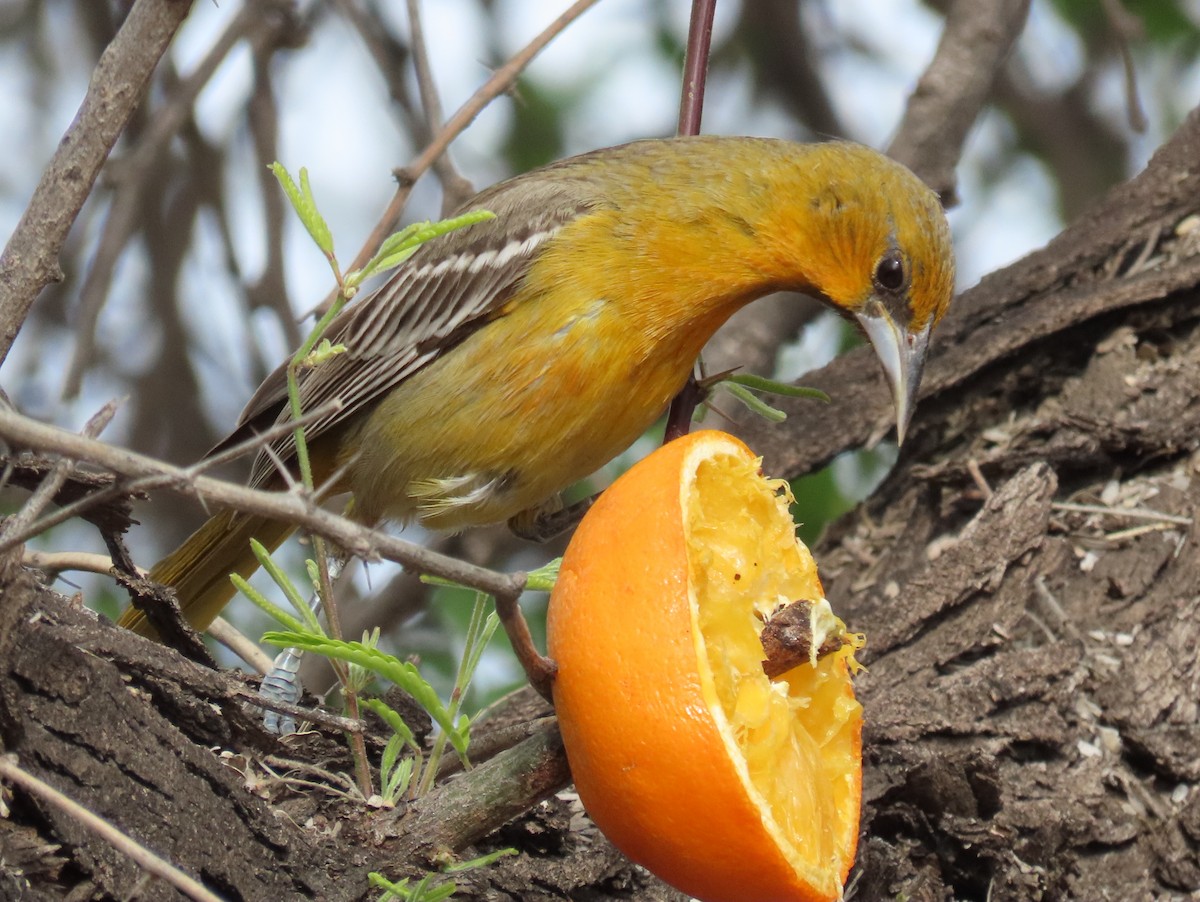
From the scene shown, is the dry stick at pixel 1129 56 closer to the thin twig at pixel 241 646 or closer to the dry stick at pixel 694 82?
the dry stick at pixel 694 82

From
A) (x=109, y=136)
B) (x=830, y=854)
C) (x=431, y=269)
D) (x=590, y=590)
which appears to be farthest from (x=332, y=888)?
(x=431, y=269)

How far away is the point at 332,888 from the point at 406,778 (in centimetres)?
24

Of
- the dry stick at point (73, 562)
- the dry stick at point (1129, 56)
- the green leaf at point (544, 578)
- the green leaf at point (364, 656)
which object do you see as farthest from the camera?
the dry stick at point (1129, 56)

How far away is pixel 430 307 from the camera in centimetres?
357

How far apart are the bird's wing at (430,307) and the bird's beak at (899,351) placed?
74cm

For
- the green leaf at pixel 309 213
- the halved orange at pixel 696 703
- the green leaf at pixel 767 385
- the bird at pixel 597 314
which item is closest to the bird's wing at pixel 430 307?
the bird at pixel 597 314

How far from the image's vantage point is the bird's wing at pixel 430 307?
3395mm

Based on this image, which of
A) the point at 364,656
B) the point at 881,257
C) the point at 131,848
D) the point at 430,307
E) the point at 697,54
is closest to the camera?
the point at 131,848

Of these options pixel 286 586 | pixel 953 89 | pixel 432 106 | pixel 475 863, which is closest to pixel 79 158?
pixel 286 586

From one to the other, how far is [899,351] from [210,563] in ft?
5.59

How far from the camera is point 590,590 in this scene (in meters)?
1.94

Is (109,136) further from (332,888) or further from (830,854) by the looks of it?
(830,854)

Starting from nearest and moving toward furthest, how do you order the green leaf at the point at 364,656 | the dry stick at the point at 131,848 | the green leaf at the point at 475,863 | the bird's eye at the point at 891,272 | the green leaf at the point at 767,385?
the dry stick at the point at 131,848 < the green leaf at the point at 364,656 < the green leaf at the point at 475,863 < the green leaf at the point at 767,385 < the bird's eye at the point at 891,272

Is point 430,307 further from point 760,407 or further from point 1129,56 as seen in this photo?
point 1129,56
